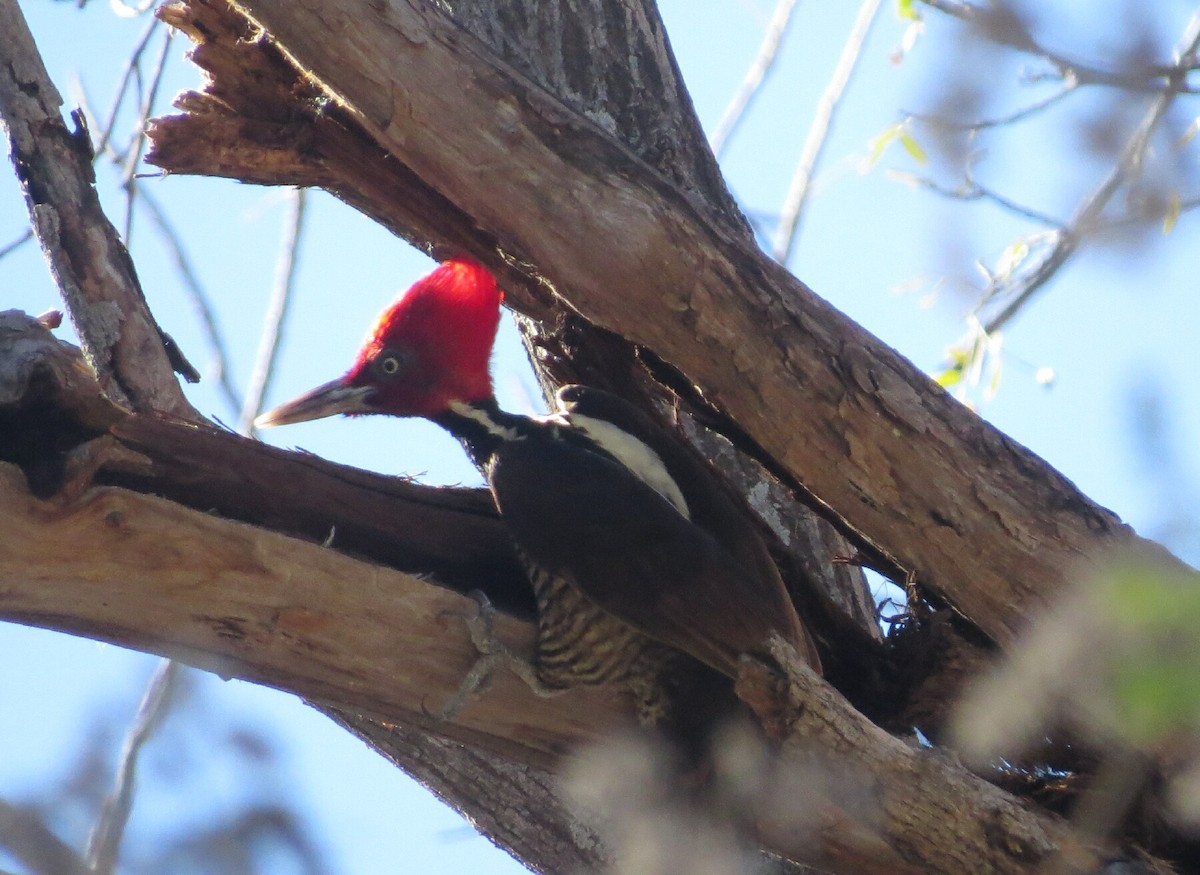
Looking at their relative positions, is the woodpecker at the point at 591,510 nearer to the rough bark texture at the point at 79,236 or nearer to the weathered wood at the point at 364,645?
the weathered wood at the point at 364,645

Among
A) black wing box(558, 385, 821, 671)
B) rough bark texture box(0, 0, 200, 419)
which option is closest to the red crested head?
black wing box(558, 385, 821, 671)

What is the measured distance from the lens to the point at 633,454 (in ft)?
10.3

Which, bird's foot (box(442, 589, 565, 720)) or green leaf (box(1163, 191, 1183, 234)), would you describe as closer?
green leaf (box(1163, 191, 1183, 234))

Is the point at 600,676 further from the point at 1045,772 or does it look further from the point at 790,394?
the point at 1045,772

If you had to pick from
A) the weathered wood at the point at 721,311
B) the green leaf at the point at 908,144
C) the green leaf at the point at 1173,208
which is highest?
the green leaf at the point at 908,144

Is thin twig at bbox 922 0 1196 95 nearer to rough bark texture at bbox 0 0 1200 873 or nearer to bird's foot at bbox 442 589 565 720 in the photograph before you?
rough bark texture at bbox 0 0 1200 873

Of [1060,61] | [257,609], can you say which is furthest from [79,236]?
[1060,61]

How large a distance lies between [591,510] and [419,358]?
77cm

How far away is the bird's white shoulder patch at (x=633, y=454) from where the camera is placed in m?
3.10

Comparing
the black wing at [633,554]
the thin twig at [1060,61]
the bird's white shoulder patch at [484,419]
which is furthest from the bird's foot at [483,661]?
the thin twig at [1060,61]

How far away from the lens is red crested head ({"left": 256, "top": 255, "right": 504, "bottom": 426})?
3.34 meters

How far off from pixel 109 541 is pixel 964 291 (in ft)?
5.85

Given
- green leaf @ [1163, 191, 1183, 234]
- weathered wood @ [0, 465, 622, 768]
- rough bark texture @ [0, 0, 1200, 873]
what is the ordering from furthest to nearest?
1. rough bark texture @ [0, 0, 1200, 873]
2. weathered wood @ [0, 465, 622, 768]
3. green leaf @ [1163, 191, 1183, 234]

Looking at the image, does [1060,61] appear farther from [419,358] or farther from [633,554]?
[419,358]
